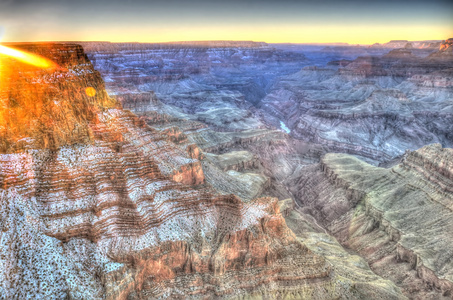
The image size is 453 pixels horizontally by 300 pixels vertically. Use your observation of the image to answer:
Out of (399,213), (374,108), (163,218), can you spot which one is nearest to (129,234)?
(163,218)

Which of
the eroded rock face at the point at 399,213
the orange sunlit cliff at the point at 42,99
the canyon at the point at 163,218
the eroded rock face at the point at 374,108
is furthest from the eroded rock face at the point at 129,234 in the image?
the eroded rock face at the point at 374,108

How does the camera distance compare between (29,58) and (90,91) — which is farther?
(90,91)

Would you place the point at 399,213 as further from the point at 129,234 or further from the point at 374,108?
the point at 374,108

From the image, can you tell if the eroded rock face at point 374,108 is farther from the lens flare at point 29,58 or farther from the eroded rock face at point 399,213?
the lens flare at point 29,58

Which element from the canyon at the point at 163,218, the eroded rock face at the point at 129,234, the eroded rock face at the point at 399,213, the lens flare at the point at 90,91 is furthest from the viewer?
the eroded rock face at the point at 399,213

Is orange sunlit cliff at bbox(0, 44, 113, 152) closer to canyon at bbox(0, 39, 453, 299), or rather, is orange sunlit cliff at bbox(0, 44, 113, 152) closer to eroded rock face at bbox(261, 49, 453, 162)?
canyon at bbox(0, 39, 453, 299)

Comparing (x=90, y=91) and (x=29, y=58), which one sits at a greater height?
(x=29, y=58)

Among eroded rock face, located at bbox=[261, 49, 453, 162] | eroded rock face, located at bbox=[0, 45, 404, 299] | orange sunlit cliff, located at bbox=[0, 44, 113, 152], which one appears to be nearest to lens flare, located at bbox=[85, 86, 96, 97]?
orange sunlit cliff, located at bbox=[0, 44, 113, 152]

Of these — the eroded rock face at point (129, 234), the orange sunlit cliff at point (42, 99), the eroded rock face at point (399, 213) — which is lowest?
the eroded rock face at point (399, 213)
